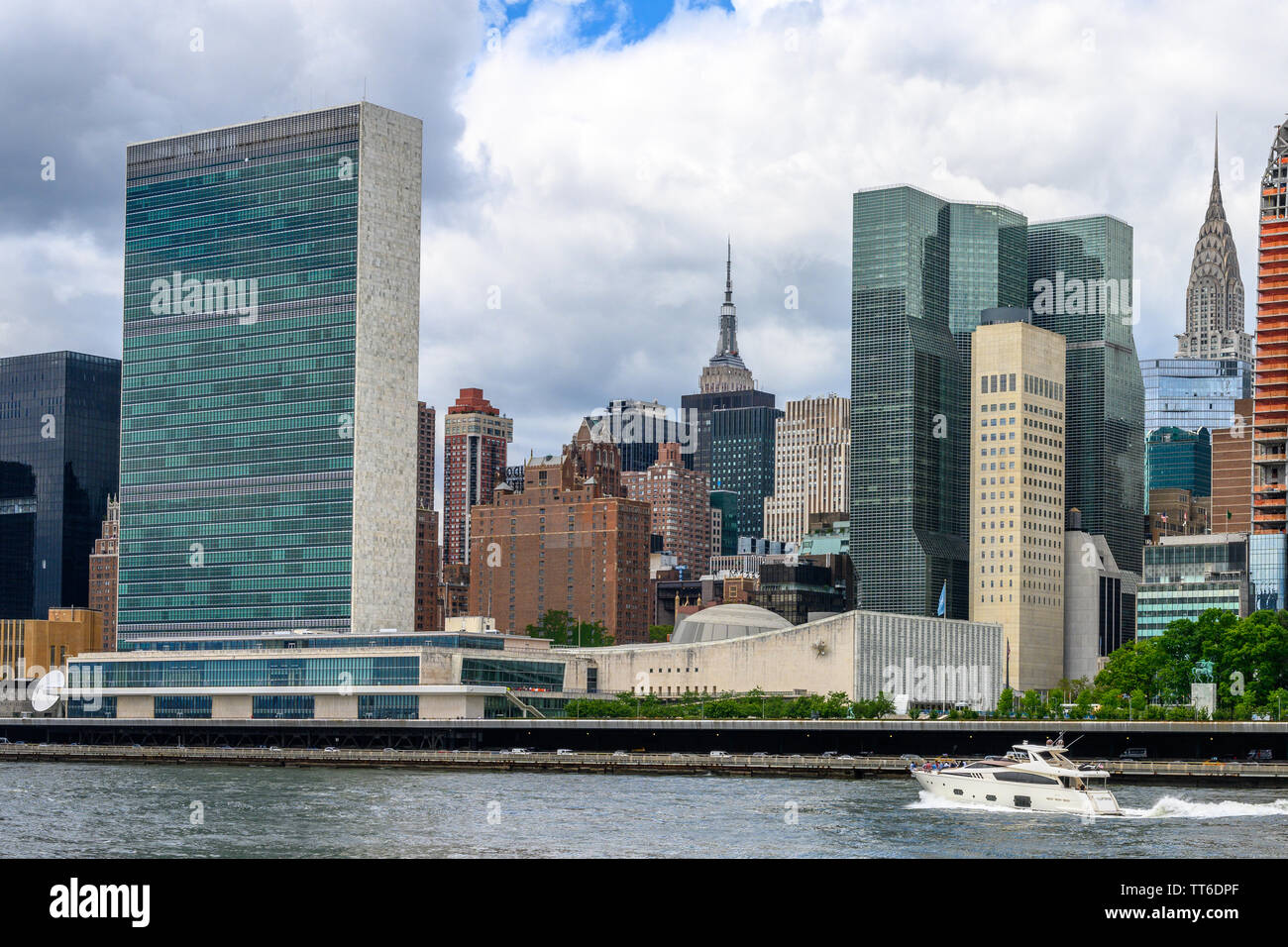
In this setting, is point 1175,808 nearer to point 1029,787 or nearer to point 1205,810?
point 1205,810

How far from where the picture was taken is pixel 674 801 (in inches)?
4673

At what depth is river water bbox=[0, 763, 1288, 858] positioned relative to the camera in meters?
82.5

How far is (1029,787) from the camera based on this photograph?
106 m

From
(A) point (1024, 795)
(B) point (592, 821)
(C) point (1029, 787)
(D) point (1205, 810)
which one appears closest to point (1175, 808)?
(D) point (1205, 810)

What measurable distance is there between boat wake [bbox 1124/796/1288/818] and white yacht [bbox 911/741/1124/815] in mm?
Answer: 2218

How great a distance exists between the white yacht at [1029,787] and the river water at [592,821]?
4.64 feet

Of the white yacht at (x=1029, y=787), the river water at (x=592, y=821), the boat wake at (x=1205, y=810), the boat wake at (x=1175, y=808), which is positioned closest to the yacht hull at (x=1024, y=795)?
the white yacht at (x=1029, y=787)

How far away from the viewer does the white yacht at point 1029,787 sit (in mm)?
103812

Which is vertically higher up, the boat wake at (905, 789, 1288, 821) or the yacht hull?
the yacht hull

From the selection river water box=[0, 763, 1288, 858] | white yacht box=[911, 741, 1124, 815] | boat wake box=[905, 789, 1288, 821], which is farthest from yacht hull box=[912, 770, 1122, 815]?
river water box=[0, 763, 1288, 858]

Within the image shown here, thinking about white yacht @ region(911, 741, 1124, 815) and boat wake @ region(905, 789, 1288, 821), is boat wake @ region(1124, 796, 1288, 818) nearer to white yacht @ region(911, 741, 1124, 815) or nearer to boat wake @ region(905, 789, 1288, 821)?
boat wake @ region(905, 789, 1288, 821)
